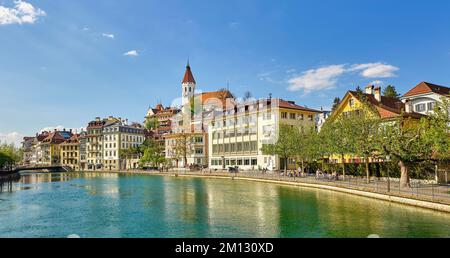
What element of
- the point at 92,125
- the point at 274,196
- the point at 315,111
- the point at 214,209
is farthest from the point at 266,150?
the point at 92,125

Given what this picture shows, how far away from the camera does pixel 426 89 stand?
204 feet

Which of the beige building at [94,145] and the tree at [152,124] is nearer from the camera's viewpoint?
the beige building at [94,145]

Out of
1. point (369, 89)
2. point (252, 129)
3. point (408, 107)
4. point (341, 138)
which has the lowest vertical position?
point (341, 138)

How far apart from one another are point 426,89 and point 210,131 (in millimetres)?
56044

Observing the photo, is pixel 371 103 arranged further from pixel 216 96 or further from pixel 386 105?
pixel 216 96

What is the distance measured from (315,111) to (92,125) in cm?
10175

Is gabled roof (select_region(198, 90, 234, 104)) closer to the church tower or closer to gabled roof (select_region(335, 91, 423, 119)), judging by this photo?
the church tower

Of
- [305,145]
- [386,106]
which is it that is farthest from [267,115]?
[386,106]

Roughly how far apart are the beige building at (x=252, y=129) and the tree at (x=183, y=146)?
953 cm

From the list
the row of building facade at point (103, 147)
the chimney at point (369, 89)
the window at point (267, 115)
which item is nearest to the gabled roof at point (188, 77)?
the row of building facade at point (103, 147)

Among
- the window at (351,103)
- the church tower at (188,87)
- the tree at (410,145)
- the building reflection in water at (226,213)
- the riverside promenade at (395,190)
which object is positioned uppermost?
the church tower at (188,87)

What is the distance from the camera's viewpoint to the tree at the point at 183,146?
344ft

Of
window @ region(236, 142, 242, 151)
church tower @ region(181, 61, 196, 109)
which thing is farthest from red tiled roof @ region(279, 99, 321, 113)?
church tower @ region(181, 61, 196, 109)

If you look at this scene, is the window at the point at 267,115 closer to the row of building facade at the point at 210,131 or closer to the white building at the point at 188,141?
the row of building facade at the point at 210,131
